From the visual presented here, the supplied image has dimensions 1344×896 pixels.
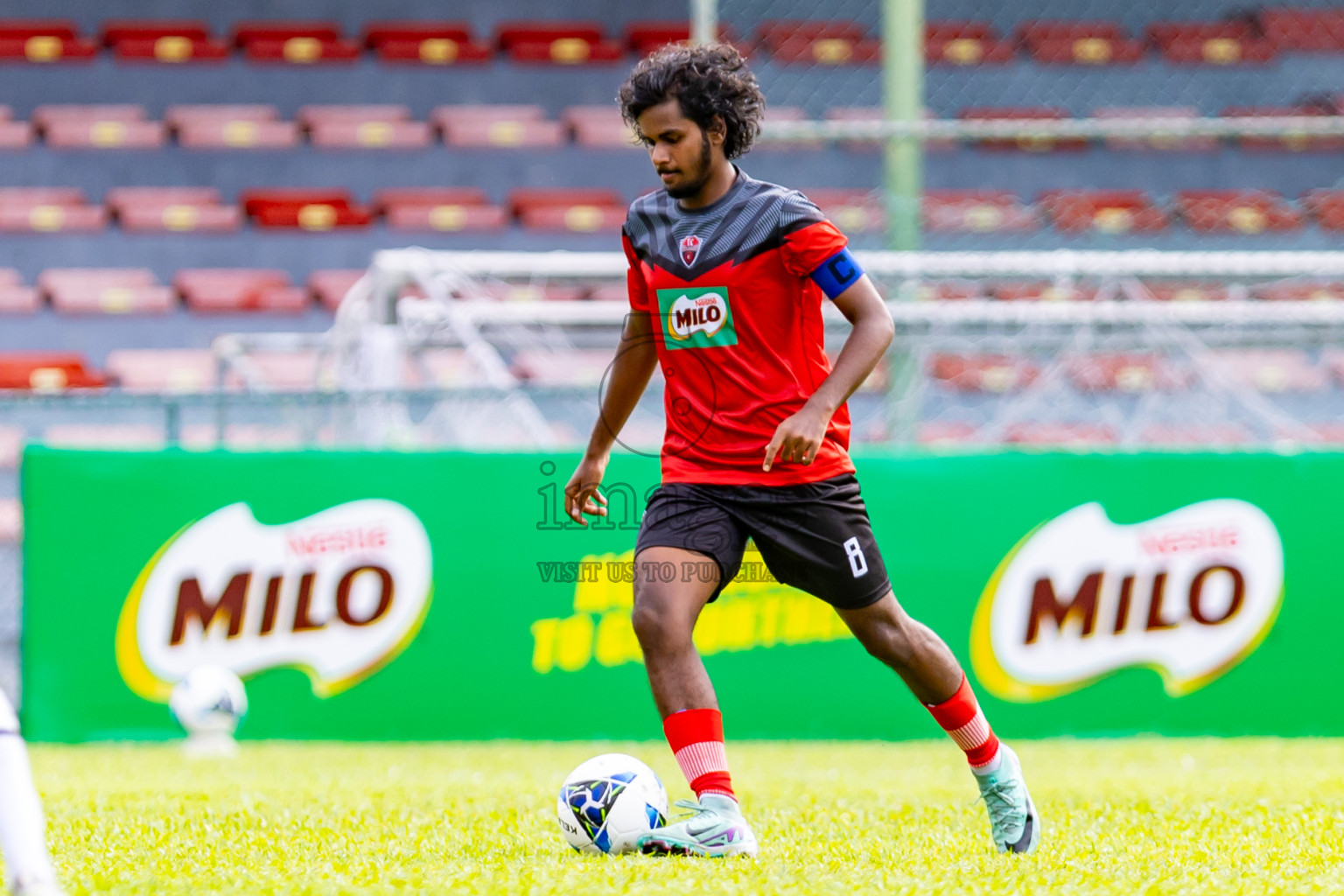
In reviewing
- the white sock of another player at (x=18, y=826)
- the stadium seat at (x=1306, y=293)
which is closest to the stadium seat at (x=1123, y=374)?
the stadium seat at (x=1306, y=293)

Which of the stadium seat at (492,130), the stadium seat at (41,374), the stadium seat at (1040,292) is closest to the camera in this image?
the stadium seat at (1040,292)

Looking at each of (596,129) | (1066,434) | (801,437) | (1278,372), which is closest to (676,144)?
(801,437)

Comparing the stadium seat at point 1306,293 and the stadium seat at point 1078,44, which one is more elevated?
the stadium seat at point 1078,44

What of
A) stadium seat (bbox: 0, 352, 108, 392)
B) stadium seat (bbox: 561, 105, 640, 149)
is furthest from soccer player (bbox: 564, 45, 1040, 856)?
stadium seat (bbox: 561, 105, 640, 149)

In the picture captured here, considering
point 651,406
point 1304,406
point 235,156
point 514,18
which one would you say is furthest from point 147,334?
point 1304,406

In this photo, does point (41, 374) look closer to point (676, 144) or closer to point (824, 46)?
point (824, 46)

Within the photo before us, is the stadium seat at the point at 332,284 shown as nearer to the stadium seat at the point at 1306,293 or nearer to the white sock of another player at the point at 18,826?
the stadium seat at the point at 1306,293

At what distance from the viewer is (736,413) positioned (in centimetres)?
334

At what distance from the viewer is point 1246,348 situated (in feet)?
32.3

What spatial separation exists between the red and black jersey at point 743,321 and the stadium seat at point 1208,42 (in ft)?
38.0

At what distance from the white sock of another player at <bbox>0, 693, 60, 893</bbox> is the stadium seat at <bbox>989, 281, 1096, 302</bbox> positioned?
7.98 m

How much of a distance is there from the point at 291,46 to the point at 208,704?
9994 millimetres

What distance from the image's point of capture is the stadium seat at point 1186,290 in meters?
9.85

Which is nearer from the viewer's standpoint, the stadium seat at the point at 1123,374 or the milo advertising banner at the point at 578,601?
the milo advertising banner at the point at 578,601
